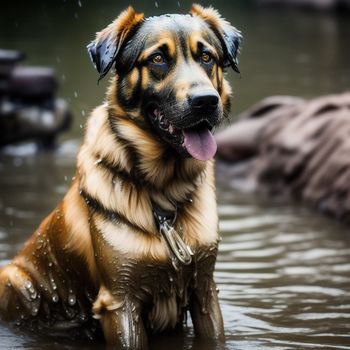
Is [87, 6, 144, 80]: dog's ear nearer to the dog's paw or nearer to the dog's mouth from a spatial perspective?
the dog's mouth

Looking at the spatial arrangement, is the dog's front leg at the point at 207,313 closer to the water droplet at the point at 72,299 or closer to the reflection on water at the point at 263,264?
the reflection on water at the point at 263,264

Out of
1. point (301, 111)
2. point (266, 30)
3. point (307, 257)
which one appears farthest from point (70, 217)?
point (266, 30)

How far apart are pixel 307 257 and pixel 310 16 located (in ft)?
79.6

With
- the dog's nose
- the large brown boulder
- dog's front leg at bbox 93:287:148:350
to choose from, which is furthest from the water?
the dog's nose

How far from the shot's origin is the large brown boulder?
28.2 ft

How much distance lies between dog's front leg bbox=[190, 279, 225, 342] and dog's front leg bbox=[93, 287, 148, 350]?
32 cm

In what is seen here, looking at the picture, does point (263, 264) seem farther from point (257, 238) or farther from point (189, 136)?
point (189, 136)

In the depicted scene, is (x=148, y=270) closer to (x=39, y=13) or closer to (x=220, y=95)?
(x=220, y=95)

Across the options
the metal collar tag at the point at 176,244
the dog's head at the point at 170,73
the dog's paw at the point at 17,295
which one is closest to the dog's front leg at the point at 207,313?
the metal collar tag at the point at 176,244

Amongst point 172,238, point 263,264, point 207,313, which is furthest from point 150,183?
point 263,264

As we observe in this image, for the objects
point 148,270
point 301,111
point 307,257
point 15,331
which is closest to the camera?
point 148,270

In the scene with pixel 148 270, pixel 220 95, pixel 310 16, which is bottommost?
pixel 310 16

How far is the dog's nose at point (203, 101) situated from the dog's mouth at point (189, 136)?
0.29 ft

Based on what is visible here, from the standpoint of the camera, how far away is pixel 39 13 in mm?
30297
